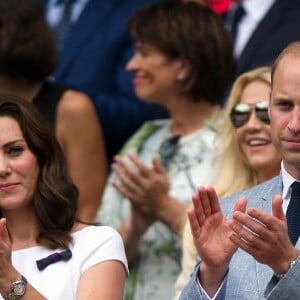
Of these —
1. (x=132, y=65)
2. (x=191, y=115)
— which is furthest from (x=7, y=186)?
(x=132, y=65)

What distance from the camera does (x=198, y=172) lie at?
5922 mm

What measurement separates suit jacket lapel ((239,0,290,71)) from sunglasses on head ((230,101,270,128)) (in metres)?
0.92

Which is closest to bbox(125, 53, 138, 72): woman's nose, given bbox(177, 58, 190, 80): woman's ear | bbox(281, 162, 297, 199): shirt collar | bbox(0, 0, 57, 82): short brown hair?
bbox(177, 58, 190, 80): woman's ear

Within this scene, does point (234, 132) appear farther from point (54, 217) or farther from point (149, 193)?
point (54, 217)

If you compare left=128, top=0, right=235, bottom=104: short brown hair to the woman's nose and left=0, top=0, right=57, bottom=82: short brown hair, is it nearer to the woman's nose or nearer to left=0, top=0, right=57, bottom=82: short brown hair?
the woman's nose

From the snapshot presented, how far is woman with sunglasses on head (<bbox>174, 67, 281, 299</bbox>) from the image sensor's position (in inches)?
205

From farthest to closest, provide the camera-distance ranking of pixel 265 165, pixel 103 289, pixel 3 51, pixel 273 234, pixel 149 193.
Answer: pixel 3 51, pixel 149 193, pixel 265 165, pixel 103 289, pixel 273 234

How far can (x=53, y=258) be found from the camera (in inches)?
185

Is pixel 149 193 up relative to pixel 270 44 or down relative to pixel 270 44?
down

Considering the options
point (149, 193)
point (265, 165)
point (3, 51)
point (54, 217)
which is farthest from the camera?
point (3, 51)

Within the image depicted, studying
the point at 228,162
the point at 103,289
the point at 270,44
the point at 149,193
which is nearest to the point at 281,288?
the point at 103,289

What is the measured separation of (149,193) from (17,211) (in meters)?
1.05

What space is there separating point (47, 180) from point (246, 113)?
975mm

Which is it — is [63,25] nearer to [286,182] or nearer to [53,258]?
[53,258]
